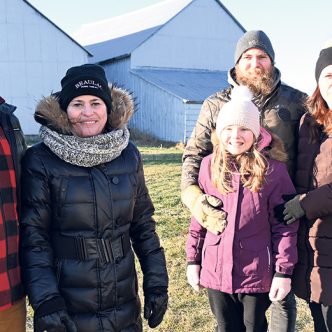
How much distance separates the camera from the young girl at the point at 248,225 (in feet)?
9.30

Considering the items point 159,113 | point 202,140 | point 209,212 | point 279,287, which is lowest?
point 159,113

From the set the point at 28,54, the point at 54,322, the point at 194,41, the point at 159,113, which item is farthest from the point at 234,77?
the point at 194,41

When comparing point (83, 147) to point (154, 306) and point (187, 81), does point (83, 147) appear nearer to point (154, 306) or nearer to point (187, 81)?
point (154, 306)

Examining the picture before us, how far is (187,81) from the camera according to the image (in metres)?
24.2

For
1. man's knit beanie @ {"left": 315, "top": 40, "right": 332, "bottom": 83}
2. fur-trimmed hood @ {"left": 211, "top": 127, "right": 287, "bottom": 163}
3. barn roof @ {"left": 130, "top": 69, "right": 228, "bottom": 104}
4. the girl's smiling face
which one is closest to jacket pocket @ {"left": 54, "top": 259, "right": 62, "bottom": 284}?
the girl's smiling face

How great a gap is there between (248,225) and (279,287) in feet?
1.25

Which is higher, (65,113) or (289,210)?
(65,113)

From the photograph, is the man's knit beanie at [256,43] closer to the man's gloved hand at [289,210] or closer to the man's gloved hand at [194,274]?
the man's gloved hand at [289,210]

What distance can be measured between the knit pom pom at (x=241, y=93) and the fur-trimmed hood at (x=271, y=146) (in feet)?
0.87

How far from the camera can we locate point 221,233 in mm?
2895

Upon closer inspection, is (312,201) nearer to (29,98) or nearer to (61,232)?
(61,232)

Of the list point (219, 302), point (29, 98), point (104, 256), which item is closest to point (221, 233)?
point (219, 302)


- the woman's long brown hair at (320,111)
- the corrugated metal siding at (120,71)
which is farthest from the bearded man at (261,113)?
the corrugated metal siding at (120,71)

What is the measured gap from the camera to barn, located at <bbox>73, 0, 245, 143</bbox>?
22969mm
